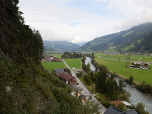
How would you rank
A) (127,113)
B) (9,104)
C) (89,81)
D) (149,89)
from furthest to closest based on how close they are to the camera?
(89,81)
(149,89)
(127,113)
(9,104)

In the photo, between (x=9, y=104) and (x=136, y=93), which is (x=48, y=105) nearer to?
(x=9, y=104)

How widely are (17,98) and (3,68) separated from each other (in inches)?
97.3

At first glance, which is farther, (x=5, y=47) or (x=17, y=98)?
(x=5, y=47)

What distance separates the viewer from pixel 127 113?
15.3 metres

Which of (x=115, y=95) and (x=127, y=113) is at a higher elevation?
(x=127, y=113)

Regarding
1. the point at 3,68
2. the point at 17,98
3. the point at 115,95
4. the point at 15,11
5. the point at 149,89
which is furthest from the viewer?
the point at 149,89

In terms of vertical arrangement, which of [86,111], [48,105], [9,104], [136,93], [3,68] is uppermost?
[3,68]

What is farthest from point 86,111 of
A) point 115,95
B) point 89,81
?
point 89,81

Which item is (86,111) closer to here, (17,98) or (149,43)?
(17,98)

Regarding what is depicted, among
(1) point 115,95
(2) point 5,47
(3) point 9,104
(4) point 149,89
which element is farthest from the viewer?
(4) point 149,89

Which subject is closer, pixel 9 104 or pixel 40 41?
pixel 9 104

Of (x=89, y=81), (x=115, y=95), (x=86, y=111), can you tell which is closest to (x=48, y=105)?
(x=86, y=111)

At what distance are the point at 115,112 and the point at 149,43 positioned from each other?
238 metres

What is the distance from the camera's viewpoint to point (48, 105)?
868cm
